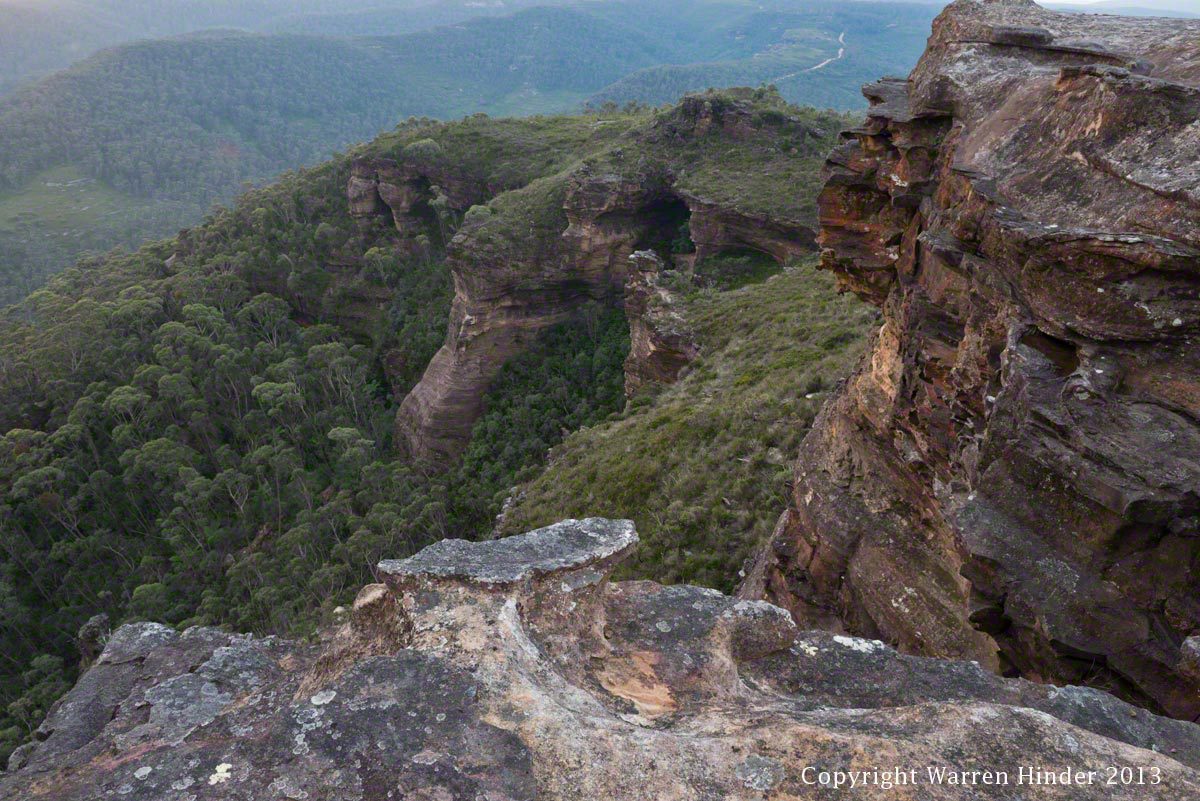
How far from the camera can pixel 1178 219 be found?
5203 mm

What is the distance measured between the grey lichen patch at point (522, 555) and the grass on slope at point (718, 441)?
998 centimetres

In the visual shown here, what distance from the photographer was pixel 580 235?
1342 inches

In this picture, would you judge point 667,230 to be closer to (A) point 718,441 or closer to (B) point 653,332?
(B) point 653,332

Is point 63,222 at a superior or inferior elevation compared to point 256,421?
superior

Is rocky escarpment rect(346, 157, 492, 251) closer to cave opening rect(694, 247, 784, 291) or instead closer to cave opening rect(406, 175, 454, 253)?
cave opening rect(406, 175, 454, 253)

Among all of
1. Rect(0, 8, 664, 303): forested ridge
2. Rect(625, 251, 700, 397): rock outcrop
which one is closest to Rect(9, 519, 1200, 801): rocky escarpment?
Rect(625, 251, 700, 397): rock outcrop

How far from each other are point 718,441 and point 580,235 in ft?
61.1

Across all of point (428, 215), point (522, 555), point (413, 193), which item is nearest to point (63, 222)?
point (428, 215)

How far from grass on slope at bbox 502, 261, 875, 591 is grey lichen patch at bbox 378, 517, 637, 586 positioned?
9.98 meters

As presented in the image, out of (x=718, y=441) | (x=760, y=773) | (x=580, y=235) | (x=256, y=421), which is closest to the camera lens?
(x=760, y=773)

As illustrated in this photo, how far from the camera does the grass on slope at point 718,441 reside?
1574 centimetres

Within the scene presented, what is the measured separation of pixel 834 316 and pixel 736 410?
621 centimetres

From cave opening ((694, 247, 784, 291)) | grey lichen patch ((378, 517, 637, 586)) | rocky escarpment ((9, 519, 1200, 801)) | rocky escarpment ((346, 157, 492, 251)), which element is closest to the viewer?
rocky escarpment ((9, 519, 1200, 801))

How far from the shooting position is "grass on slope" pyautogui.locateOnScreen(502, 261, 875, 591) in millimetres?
15742
